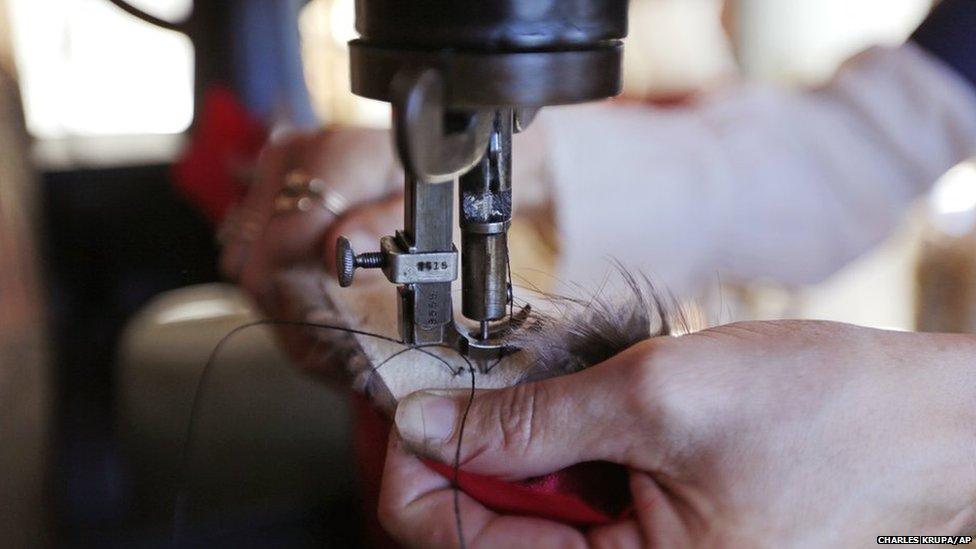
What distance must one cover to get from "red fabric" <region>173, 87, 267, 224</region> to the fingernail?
607mm

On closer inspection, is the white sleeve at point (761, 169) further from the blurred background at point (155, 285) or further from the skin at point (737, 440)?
the skin at point (737, 440)

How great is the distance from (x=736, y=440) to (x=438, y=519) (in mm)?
144

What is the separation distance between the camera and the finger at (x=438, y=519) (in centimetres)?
40

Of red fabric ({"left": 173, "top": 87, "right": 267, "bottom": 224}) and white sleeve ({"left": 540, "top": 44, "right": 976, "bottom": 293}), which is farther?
red fabric ({"left": 173, "top": 87, "right": 267, "bottom": 224})

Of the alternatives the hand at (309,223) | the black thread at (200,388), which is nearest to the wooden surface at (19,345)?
the black thread at (200,388)

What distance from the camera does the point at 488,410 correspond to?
0.42m

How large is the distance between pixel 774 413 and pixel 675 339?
0.18ft

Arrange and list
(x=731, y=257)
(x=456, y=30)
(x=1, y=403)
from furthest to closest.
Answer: (x=731, y=257), (x=1, y=403), (x=456, y=30)

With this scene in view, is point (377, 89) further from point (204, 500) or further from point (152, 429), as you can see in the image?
point (152, 429)

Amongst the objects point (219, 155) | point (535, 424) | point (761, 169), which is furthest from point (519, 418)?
point (219, 155)

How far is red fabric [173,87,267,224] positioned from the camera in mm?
998

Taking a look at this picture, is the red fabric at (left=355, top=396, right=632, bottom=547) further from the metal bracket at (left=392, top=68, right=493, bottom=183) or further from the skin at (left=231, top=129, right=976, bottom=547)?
the metal bracket at (left=392, top=68, right=493, bottom=183)

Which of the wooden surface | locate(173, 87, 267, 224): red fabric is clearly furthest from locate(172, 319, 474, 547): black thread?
locate(173, 87, 267, 224): red fabric

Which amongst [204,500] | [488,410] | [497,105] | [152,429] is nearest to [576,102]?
[497,105]
